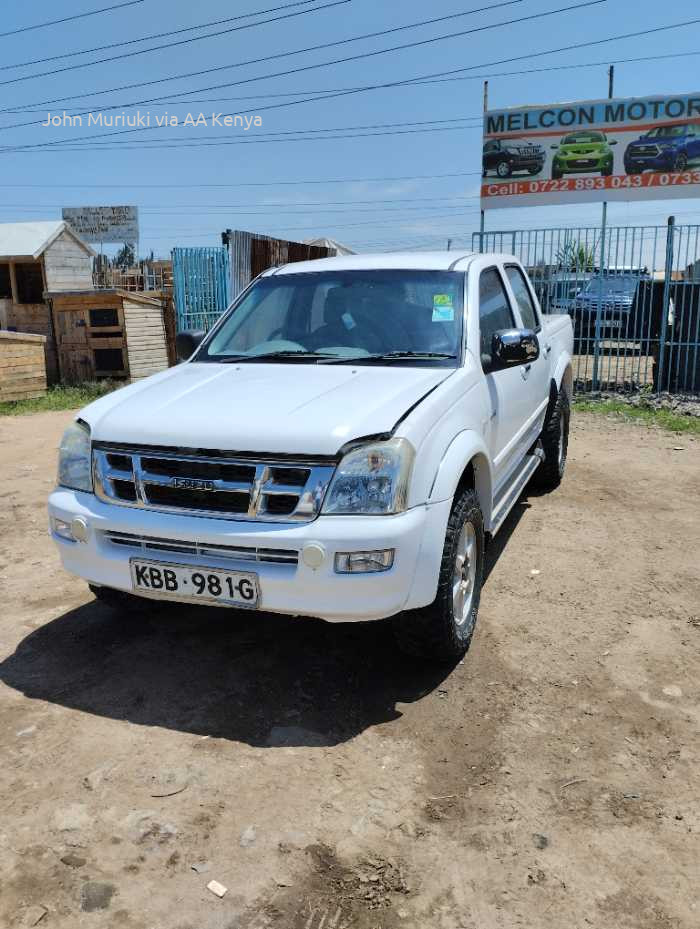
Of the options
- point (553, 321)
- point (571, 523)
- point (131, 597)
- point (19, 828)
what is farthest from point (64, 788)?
point (553, 321)

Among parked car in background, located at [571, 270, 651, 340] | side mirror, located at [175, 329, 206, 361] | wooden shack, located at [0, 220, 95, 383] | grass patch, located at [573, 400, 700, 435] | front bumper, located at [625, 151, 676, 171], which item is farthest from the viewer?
wooden shack, located at [0, 220, 95, 383]

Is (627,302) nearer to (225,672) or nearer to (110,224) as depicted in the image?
(225,672)

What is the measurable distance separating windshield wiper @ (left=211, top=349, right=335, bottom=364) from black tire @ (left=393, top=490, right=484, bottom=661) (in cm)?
113

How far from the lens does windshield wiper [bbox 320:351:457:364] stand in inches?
151

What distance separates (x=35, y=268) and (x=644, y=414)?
1467 centimetres

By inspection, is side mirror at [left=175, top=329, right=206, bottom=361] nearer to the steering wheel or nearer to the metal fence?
the steering wheel

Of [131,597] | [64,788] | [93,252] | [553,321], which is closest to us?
[64,788]

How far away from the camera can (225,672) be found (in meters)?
3.57

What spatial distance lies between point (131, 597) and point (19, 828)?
1575 mm

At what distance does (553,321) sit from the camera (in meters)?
6.57

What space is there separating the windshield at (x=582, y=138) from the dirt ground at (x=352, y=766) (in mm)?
10838

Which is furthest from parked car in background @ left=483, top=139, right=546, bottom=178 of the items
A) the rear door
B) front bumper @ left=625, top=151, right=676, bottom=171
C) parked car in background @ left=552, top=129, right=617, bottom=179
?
the rear door

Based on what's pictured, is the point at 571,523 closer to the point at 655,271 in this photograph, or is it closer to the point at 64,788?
the point at 64,788

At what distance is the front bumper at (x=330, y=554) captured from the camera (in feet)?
9.48
